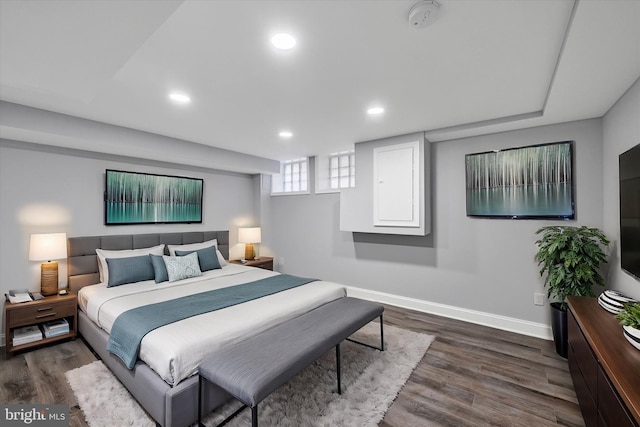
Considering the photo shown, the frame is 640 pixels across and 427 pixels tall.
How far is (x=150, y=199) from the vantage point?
416 cm

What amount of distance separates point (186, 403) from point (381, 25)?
2.55 m

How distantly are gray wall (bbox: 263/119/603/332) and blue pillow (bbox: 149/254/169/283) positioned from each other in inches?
94.1

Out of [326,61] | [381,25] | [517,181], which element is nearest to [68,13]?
[326,61]

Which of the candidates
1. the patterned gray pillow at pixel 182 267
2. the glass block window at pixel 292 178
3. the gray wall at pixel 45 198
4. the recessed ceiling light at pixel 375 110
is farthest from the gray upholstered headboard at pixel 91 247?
the recessed ceiling light at pixel 375 110

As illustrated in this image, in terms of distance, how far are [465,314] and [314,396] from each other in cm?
242

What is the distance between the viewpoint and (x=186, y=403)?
5.87 ft

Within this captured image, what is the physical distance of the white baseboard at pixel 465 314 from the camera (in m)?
3.18

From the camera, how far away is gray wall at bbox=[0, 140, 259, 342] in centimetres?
300

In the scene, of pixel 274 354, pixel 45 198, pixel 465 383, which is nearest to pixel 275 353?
pixel 274 354

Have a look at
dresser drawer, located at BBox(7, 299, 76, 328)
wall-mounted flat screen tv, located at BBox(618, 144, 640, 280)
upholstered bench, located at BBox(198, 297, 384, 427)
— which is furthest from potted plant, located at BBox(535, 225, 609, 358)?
dresser drawer, located at BBox(7, 299, 76, 328)

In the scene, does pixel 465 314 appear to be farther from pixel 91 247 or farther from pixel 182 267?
pixel 91 247

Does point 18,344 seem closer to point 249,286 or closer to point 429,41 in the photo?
point 249,286

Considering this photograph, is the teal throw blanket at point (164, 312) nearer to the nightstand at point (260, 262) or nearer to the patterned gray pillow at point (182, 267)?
the patterned gray pillow at point (182, 267)

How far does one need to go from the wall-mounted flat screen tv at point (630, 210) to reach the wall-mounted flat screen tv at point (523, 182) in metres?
0.85
